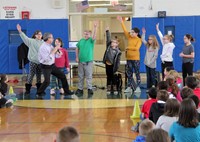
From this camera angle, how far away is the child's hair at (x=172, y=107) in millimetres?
3947

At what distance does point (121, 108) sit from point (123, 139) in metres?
2.39

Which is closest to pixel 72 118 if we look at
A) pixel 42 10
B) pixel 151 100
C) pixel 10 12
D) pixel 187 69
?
pixel 151 100

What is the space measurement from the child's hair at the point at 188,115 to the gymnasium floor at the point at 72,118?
5.82 ft

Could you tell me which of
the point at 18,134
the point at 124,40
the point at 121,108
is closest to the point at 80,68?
the point at 121,108

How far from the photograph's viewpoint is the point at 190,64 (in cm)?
957

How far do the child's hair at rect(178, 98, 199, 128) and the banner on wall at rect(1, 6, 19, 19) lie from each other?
1076cm

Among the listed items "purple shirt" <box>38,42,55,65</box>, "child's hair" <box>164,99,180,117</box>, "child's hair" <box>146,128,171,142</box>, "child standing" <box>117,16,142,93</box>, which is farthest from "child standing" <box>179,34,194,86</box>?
"child's hair" <box>146,128,171,142</box>

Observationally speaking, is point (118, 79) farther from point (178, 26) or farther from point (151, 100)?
point (151, 100)

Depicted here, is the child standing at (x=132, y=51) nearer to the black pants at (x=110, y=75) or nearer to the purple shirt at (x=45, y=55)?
the black pants at (x=110, y=75)

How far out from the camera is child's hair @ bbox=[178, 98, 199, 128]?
347 cm

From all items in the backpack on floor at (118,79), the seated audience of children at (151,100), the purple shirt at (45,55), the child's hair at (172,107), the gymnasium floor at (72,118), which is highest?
the purple shirt at (45,55)

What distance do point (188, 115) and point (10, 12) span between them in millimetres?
10926

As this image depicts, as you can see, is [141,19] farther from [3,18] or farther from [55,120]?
[55,120]

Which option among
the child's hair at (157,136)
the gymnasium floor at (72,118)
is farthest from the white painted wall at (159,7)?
the child's hair at (157,136)
